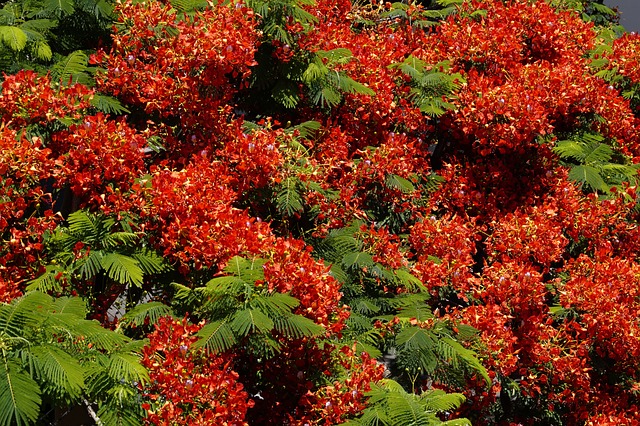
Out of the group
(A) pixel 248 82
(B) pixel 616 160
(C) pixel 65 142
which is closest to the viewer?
(C) pixel 65 142

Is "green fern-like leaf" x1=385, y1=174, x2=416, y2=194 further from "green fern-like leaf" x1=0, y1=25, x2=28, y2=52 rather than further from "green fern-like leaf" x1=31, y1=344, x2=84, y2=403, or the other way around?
"green fern-like leaf" x1=31, y1=344, x2=84, y2=403

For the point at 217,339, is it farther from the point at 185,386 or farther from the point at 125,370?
the point at 125,370

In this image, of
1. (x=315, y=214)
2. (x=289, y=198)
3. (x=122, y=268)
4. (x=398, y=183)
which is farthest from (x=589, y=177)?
A: (x=122, y=268)

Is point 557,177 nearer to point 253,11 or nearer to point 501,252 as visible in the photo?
point 501,252

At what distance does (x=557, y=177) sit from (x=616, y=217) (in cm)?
55

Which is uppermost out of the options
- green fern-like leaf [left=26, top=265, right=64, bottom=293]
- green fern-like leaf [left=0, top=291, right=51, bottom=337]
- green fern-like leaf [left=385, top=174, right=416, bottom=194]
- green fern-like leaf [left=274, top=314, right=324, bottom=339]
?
green fern-like leaf [left=0, top=291, right=51, bottom=337]

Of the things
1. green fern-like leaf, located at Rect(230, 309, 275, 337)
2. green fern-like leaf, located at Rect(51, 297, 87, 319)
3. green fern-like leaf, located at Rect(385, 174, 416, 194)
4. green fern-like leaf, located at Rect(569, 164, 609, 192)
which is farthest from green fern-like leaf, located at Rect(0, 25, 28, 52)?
green fern-like leaf, located at Rect(569, 164, 609, 192)

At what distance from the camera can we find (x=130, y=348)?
4840 millimetres

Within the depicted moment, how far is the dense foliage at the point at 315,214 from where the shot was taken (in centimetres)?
489

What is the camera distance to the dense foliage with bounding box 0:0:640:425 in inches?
192

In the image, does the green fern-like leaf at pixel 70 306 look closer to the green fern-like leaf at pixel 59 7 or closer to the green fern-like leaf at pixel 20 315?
the green fern-like leaf at pixel 20 315

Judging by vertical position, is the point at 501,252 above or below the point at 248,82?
below

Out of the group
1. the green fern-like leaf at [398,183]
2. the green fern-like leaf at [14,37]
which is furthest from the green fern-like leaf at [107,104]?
the green fern-like leaf at [398,183]

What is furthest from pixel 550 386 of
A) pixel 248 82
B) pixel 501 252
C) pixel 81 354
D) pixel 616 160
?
pixel 81 354
